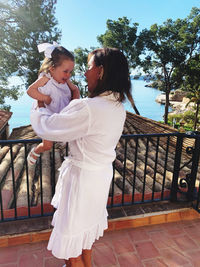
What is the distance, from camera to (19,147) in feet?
20.0

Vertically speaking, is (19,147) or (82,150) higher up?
(82,150)

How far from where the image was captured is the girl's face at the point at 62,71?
142 cm

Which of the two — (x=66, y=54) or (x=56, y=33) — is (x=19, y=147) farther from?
(x=56, y=33)

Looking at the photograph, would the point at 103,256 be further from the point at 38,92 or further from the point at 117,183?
the point at 117,183

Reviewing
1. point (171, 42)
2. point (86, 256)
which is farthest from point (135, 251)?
point (171, 42)

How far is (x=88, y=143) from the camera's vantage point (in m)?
1.26

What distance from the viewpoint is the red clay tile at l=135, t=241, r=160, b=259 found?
212 centimetres

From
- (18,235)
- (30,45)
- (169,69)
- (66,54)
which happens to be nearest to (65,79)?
(66,54)

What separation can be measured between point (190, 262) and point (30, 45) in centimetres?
1170

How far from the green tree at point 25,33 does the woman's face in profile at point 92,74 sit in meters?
10.6

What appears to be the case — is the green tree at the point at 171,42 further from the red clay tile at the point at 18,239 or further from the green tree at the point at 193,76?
the red clay tile at the point at 18,239

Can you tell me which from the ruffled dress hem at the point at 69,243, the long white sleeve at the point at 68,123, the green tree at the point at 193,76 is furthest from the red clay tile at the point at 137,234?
the green tree at the point at 193,76

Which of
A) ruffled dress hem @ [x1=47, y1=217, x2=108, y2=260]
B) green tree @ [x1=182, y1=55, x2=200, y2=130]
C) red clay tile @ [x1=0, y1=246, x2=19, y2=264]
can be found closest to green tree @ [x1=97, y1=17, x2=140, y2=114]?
green tree @ [x1=182, y1=55, x2=200, y2=130]

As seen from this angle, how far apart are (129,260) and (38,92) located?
5.73 ft
